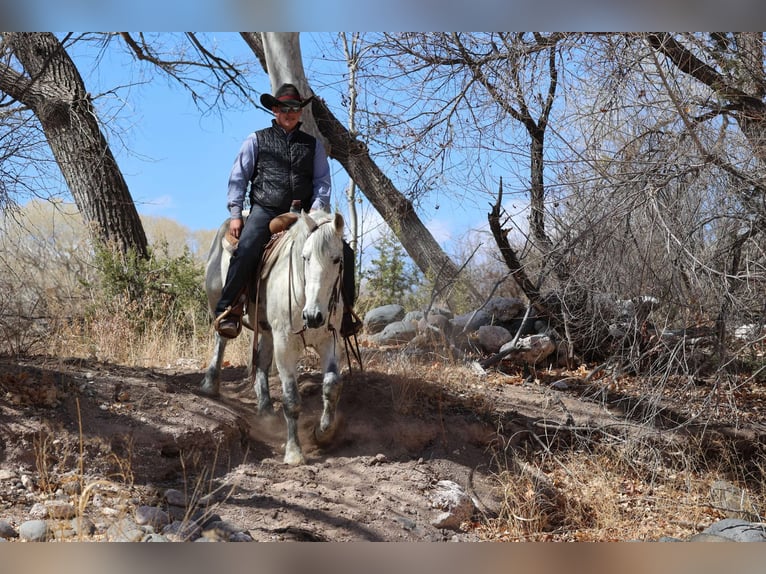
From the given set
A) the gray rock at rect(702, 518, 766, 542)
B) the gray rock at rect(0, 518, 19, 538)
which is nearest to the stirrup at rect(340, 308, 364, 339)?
the gray rock at rect(0, 518, 19, 538)

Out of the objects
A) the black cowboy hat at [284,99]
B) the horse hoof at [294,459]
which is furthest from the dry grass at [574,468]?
the black cowboy hat at [284,99]

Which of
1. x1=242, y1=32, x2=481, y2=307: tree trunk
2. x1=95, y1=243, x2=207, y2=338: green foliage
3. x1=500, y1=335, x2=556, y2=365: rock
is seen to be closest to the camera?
x1=500, y1=335, x2=556, y2=365: rock

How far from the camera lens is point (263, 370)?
703 cm

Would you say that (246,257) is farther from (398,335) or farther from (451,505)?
(398,335)

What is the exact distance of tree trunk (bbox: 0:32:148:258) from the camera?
34.7ft

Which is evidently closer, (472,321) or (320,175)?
(320,175)

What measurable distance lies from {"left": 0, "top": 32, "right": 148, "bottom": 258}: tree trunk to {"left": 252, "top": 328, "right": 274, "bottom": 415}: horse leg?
13.8 feet

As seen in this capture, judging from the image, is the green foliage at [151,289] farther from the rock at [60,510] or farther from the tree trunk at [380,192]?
the rock at [60,510]

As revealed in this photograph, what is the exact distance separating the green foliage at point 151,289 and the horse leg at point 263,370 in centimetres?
306

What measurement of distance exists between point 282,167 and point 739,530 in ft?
15.4

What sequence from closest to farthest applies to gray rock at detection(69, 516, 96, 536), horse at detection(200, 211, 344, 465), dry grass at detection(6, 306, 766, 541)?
gray rock at detection(69, 516, 96, 536) < horse at detection(200, 211, 344, 465) < dry grass at detection(6, 306, 766, 541)

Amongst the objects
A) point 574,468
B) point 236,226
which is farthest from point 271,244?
point 574,468

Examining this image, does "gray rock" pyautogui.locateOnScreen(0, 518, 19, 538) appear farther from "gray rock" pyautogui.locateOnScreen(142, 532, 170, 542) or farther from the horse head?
the horse head

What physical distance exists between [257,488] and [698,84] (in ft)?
20.4
